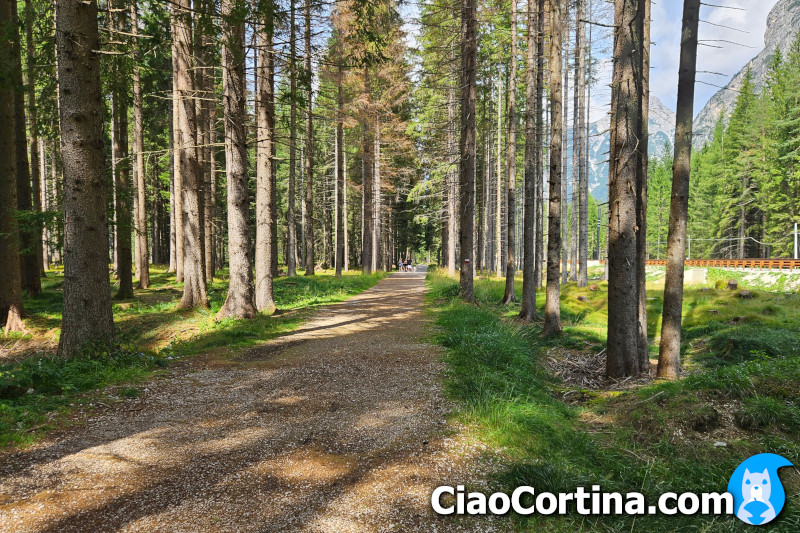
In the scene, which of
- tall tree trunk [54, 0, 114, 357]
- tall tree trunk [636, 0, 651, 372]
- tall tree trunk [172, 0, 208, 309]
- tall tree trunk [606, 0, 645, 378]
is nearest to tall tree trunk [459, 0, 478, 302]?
tall tree trunk [636, 0, 651, 372]

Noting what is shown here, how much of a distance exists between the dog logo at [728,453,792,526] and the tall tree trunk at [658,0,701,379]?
11.8ft

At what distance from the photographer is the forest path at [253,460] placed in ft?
8.72

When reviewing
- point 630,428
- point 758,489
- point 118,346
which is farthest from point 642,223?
point 118,346

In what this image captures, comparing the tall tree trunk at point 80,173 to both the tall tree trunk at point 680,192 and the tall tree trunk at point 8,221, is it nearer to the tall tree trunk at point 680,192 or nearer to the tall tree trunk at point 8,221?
the tall tree trunk at point 8,221

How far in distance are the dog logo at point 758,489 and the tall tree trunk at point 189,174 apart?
11087 millimetres

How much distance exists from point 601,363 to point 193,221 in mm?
10379

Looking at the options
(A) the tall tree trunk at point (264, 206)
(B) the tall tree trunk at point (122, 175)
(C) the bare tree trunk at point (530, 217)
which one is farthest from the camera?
(C) the bare tree trunk at point (530, 217)

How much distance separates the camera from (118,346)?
611cm

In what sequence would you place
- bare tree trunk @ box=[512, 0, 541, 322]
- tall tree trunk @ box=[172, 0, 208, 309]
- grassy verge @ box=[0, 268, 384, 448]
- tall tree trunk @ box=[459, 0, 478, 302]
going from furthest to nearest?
tall tree trunk @ box=[459, 0, 478, 302], bare tree trunk @ box=[512, 0, 541, 322], tall tree trunk @ box=[172, 0, 208, 309], grassy verge @ box=[0, 268, 384, 448]

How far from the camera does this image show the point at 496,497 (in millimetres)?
2932

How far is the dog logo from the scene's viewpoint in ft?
8.81

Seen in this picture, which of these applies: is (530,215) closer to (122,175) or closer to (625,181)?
(625,181)

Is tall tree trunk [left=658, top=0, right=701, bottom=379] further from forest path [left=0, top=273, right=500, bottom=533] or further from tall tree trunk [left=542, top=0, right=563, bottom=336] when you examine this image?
forest path [left=0, top=273, right=500, bottom=533]

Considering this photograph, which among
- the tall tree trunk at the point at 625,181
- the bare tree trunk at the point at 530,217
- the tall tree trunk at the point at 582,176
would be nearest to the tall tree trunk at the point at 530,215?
the bare tree trunk at the point at 530,217
